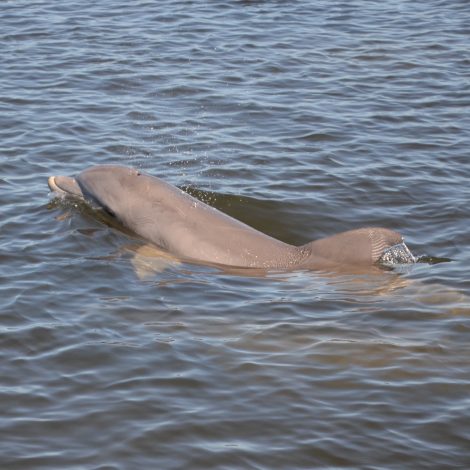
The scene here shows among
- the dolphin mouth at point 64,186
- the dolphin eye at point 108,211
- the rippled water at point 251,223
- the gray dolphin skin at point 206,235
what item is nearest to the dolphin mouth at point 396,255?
the gray dolphin skin at point 206,235

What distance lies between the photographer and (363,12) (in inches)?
Result: 905

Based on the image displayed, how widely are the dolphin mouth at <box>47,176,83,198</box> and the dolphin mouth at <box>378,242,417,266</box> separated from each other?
3.76 meters

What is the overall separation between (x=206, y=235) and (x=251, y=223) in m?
1.42

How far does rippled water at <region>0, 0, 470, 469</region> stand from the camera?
8.41 metres

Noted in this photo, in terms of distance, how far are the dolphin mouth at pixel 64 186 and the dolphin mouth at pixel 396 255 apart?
3759mm

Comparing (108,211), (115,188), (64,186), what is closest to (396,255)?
(115,188)

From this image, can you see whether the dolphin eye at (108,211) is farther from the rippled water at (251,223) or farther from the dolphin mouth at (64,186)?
the dolphin mouth at (64,186)

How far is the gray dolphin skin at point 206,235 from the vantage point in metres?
11.3

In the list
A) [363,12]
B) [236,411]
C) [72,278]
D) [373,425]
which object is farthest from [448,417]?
[363,12]

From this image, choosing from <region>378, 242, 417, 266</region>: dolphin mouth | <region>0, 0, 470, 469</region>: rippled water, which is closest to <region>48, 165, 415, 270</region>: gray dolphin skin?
<region>378, 242, 417, 266</region>: dolphin mouth

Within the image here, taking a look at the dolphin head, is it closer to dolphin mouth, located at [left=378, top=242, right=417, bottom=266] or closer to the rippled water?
the rippled water

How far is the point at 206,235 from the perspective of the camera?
11820 mm

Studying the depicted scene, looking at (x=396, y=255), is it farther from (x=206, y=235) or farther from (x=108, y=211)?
(x=108, y=211)

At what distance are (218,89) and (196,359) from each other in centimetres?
919
